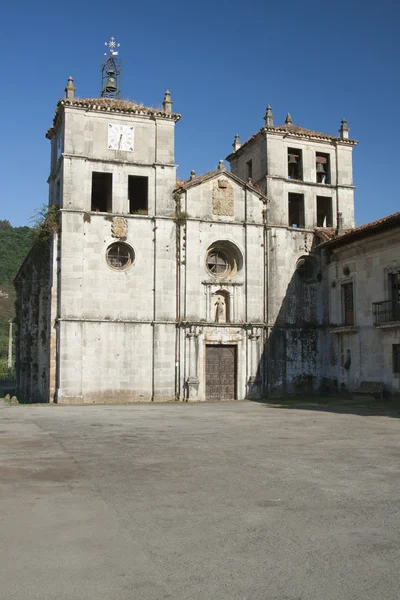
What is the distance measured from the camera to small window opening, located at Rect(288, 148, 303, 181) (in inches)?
1371

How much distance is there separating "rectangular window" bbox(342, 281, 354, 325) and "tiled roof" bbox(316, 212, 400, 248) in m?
2.26

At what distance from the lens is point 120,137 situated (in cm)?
3077

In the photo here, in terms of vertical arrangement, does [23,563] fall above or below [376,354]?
below

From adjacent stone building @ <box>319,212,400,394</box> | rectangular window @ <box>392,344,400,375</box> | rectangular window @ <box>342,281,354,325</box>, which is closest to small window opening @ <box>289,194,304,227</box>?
adjacent stone building @ <box>319,212,400,394</box>

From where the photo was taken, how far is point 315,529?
674cm

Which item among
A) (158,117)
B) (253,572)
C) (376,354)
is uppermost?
(158,117)

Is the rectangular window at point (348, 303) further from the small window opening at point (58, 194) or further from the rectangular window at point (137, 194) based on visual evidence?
the small window opening at point (58, 194)

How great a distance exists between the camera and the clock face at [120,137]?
30625 mm

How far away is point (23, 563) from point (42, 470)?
463cm

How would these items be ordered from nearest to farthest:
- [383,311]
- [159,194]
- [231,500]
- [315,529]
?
[315,529] < [231,500] < [383,311] < [159,194]

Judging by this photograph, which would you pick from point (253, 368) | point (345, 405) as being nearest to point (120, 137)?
point (253, 368)

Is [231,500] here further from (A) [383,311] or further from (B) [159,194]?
(B) [159,194]

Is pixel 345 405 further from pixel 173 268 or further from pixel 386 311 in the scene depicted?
pixel 173 268

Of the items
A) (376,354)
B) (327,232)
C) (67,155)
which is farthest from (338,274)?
(67,155)
